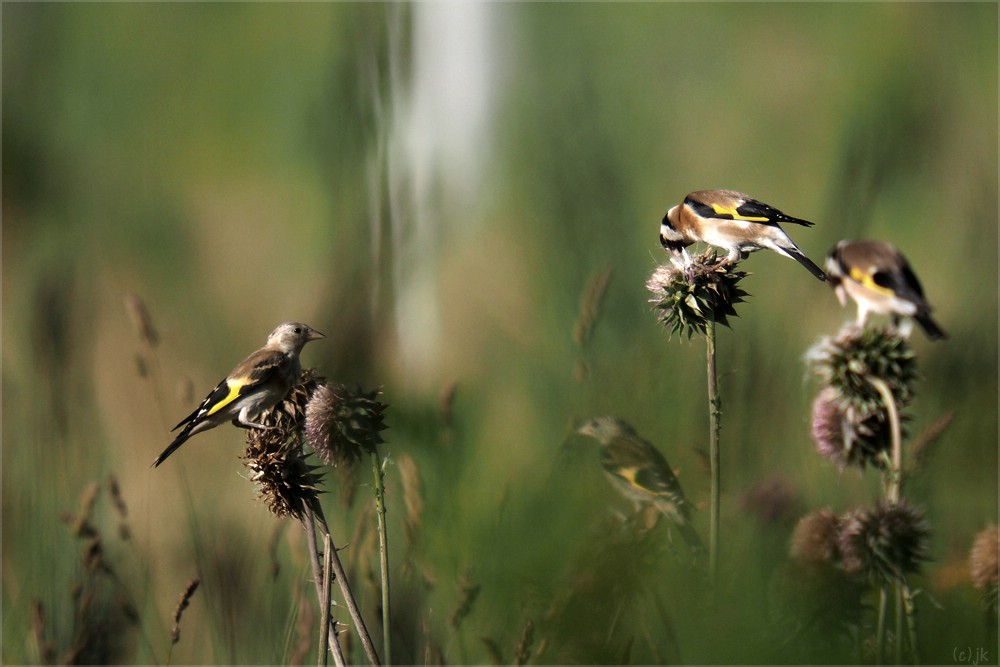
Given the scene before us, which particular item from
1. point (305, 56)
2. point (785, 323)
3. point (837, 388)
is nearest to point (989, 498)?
point (785, 323)

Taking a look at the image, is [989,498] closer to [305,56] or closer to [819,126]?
[819,126]

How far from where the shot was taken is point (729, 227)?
2238 millimetres

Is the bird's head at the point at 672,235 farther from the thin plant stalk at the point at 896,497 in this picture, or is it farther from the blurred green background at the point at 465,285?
the thin plant stalk at the point at 896,497

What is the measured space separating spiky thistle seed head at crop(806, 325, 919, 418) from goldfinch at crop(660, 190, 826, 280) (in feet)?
1.40

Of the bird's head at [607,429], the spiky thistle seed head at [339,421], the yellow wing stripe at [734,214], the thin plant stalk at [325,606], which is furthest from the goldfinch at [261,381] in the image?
the yellow wing stripe at [734,214]

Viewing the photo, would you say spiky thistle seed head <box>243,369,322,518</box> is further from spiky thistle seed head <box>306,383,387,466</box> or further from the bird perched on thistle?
the bird perched on thistle

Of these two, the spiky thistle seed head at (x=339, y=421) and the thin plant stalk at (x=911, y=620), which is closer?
the thin plant stalk at (x=911, y=620)

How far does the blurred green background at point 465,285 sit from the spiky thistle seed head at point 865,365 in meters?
0.20

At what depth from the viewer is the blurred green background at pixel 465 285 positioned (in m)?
2.30

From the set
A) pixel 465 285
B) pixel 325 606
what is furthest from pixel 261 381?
pixel 465 285

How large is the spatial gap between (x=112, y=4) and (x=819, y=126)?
324 cm

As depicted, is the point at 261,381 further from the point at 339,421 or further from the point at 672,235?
the point at 672,235

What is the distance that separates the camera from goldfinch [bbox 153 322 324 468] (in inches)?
78.3

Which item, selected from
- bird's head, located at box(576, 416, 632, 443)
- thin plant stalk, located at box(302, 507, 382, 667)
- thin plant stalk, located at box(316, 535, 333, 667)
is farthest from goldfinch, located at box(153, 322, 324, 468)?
bird's head, located at box(576, 416, 632, 443)
